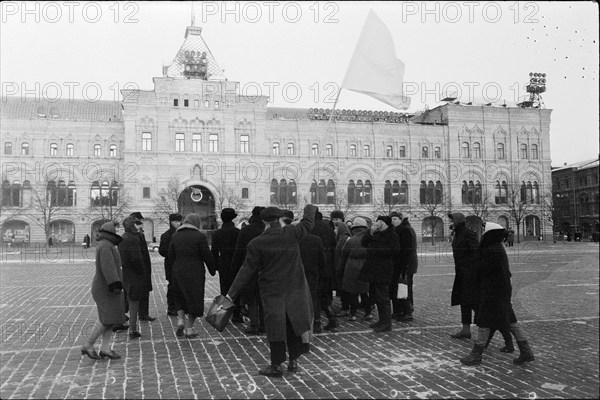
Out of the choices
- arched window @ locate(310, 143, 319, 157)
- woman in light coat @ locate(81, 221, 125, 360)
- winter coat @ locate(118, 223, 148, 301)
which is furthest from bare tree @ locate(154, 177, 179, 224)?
woman in light coat @ locate(81, 221, 125, 360)

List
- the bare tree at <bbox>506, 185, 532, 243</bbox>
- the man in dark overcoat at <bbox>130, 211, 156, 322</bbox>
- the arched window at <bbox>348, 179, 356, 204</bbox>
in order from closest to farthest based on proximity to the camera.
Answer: the man in dark overcoat at <bbox>130, 211, 156, 322</bbox> → the bare tree at <bbox>506, 185, 532, 243</bbox> → the arched window at <bbox>348, 179, 356, 204</bbox>

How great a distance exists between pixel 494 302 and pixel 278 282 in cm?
264

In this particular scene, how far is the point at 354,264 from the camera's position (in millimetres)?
9266

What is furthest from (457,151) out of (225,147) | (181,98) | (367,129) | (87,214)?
(87,214)

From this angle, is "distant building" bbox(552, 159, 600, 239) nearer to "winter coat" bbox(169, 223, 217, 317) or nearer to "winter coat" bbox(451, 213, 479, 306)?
"winter coat" bbox(451, 213, 479, 306)

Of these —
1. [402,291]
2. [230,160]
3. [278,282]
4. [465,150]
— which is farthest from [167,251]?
[465,150]

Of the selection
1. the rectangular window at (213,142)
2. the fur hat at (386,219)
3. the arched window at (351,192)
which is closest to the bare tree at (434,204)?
the arched window at (351,192)

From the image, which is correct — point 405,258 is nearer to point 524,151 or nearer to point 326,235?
point 326,235

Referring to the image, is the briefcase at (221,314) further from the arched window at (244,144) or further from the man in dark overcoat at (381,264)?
the arched window at (244,144)

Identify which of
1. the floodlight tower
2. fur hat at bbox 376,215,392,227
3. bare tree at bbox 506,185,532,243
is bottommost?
fur hat at bbox 376,215,392,227

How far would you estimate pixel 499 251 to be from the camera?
659 cm

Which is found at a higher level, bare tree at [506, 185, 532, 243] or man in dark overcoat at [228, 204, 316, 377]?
bare tree at [506, 185, 532, 243]

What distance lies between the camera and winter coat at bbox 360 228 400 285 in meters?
8.54

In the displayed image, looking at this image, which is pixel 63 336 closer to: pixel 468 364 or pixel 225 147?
pixel 468 364
